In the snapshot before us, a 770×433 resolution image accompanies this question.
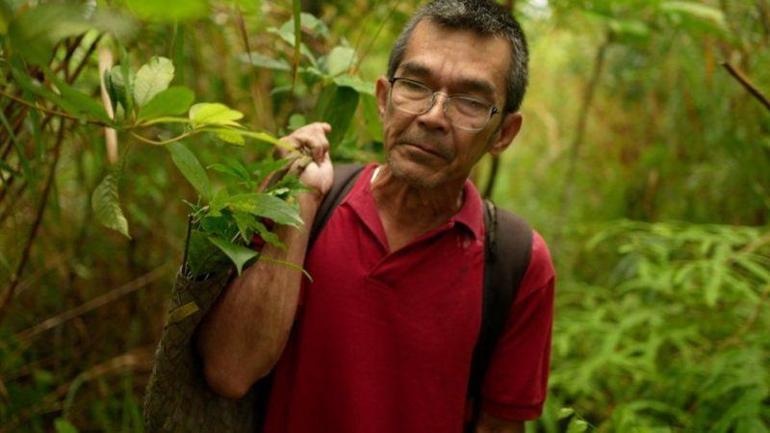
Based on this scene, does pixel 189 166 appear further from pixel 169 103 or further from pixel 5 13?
pixel 5 13

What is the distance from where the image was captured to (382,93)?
148cm

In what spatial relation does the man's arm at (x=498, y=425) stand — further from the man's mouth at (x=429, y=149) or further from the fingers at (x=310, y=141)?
the fingers at (x=310, y=141)

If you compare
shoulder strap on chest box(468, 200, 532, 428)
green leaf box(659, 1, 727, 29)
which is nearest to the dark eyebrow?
shoulder strap on chest box(468, 200, 532, 428)

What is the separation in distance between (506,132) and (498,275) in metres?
0.32

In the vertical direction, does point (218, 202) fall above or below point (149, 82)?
below

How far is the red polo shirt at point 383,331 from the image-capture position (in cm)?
140

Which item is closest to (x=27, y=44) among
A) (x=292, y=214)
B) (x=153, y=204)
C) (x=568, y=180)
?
(x=292, y=214)

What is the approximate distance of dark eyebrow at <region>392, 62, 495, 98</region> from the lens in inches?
52.7

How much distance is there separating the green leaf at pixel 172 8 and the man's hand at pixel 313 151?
0.73 metres

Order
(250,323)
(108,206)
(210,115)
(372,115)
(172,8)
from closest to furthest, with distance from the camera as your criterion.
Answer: (172,8) → (210,115) → (108,206) → (250,323) → (372,115)

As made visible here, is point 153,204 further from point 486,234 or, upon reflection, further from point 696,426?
point 696,426

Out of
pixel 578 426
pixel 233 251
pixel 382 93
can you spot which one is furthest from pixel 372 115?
pixel 578 426

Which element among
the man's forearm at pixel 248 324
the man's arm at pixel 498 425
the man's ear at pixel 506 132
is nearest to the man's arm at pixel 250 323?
the man's forearm at pixel 248 324

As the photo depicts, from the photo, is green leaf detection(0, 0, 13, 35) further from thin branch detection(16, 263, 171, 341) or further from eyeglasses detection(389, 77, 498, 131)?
thin branch detection(16, 263, 171, 341)
